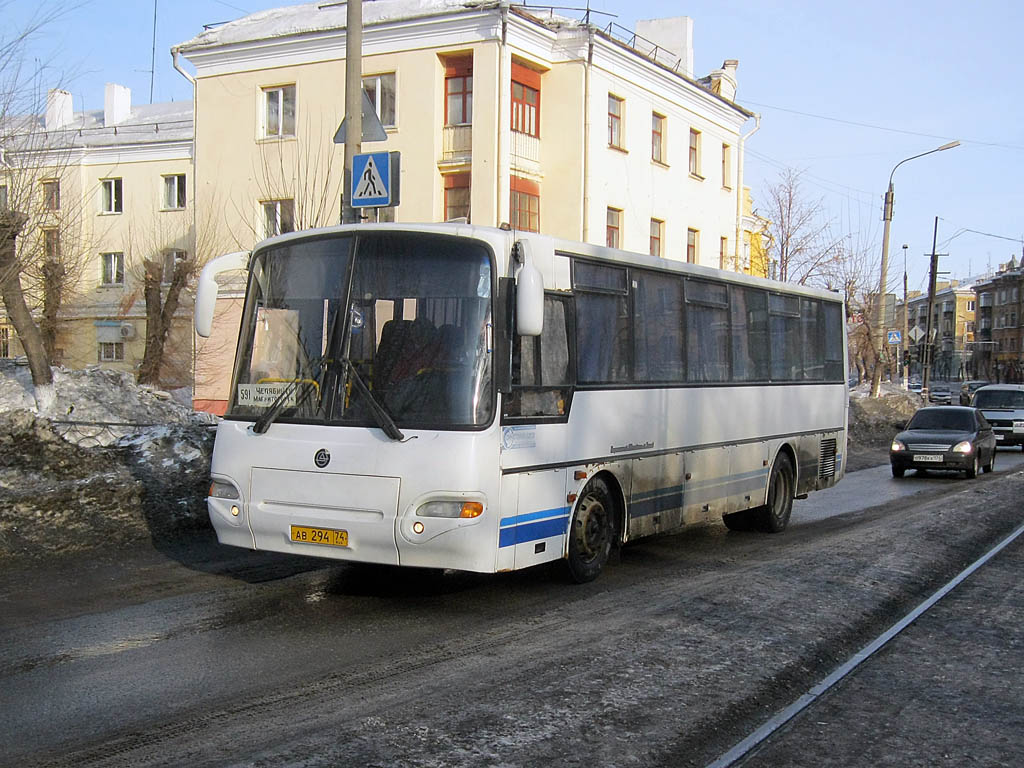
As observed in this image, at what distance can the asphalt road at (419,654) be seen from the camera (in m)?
5.06

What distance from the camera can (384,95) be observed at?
3027cm

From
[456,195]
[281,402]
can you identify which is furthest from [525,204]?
[281,402]

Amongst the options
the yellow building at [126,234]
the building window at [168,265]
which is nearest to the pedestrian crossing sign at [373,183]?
the building window at [168,265]

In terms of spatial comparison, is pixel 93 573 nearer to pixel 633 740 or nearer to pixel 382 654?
pixel 382 654

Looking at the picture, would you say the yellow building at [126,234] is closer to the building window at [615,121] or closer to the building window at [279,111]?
the building window at [279,111]

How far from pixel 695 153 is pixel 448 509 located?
3146 centimetres

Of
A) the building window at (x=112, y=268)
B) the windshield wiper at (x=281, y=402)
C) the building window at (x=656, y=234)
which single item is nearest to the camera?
the windshield wiper at (x=281, y=402)

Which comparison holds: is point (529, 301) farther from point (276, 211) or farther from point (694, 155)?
point (694, 155)

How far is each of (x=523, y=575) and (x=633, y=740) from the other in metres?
4.47

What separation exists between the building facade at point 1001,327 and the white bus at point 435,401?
401ft

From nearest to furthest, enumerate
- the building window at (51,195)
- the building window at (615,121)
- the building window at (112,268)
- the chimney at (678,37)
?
the building window at (51,195), the building window at (615,121), the chimney at (678,37), the building window at (112,268)

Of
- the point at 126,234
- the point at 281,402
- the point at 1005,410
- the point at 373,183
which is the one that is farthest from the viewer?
the point at 126,234

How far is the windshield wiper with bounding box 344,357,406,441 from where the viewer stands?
7.61 meters

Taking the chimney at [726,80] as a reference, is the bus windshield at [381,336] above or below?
below
